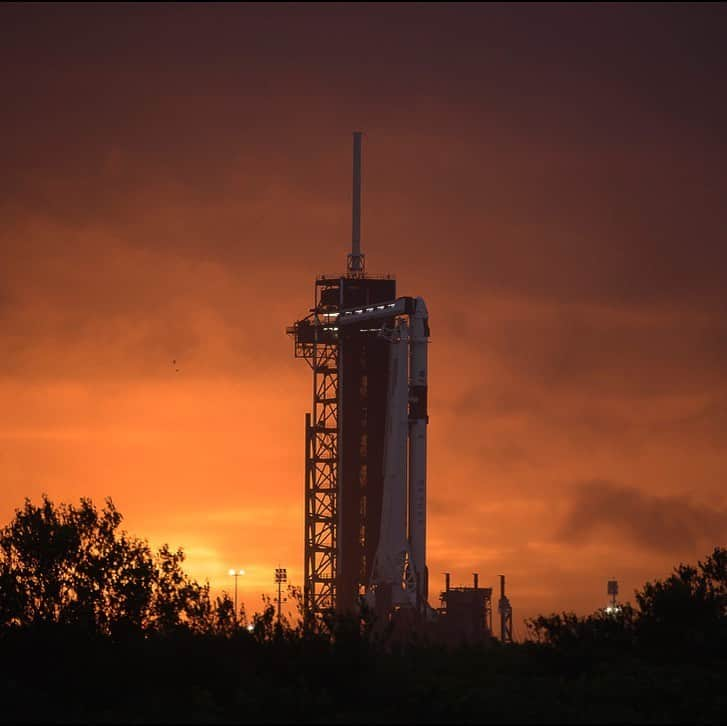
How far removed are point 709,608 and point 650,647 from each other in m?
5.18

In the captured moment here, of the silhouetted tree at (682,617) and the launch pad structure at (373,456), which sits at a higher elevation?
the launch pad structure at (373,456)

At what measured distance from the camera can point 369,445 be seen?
489ft

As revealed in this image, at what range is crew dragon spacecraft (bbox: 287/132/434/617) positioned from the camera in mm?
139500

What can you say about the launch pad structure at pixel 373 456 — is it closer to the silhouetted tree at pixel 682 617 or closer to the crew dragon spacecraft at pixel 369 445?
the crew dragon spacecraft at pixel 369 445

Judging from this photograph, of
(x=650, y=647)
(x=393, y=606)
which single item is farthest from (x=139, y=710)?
(x=393, y=606)

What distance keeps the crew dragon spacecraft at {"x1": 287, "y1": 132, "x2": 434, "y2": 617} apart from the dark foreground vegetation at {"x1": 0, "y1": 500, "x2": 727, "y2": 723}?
200 ft

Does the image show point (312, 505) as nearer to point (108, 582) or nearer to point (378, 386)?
point (378, 386)

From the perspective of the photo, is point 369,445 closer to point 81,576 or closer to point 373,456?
point 373,456

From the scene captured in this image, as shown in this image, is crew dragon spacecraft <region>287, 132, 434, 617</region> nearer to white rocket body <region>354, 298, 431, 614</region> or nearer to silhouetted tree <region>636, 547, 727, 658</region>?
white rocket body <region>354, 298, 431, 614</region>

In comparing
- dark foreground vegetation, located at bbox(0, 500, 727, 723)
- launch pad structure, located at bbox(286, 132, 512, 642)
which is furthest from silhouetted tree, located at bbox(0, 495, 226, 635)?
launch pad structure, located at bbox(286, 132, 512, 642)

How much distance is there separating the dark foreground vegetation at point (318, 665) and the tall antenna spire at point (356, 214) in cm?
8217

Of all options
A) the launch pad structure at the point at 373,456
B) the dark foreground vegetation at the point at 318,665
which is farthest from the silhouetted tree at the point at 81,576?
the launch pad structure at the point at 373,456

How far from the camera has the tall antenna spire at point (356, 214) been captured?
15950 centimetres

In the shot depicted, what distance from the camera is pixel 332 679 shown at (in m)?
56.6
